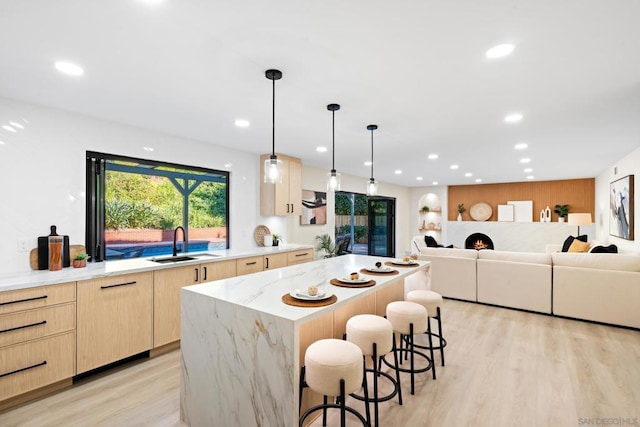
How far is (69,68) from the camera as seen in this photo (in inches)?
83.5

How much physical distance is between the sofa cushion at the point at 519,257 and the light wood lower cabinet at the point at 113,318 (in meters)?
4.60

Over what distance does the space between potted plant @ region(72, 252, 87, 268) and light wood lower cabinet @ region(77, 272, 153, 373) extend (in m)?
0.44

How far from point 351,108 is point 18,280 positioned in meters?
3.03

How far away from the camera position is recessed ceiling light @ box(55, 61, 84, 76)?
207 centimetres

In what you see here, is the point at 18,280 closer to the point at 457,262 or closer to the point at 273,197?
the point at 273,197

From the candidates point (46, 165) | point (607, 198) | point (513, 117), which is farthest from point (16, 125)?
point (607, 198)

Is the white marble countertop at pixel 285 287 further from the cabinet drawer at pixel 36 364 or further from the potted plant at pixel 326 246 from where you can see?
the potted plant at pixel 326 246

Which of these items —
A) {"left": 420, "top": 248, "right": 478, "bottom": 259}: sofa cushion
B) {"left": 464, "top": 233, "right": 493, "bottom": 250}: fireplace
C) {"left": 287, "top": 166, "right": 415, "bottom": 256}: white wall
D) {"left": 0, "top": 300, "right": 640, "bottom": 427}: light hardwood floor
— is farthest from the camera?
{"left": 464, "top": 233, "right": 493, "bottom": 250}: fireplace

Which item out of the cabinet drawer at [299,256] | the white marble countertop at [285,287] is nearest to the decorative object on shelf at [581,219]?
the white marble countertop at [285,287]

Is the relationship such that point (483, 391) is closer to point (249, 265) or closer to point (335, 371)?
point (335, 371)

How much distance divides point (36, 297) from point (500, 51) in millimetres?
3628

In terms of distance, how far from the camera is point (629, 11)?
152 centimetres

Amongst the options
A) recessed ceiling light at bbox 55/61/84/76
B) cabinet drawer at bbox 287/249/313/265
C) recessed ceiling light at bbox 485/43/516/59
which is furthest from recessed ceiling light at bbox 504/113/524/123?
recessed ceiling light at bbox 55/61/84/76

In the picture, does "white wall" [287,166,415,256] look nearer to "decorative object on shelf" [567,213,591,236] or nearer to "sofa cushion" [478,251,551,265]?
"sofa cushion" [478,251,551,265]
